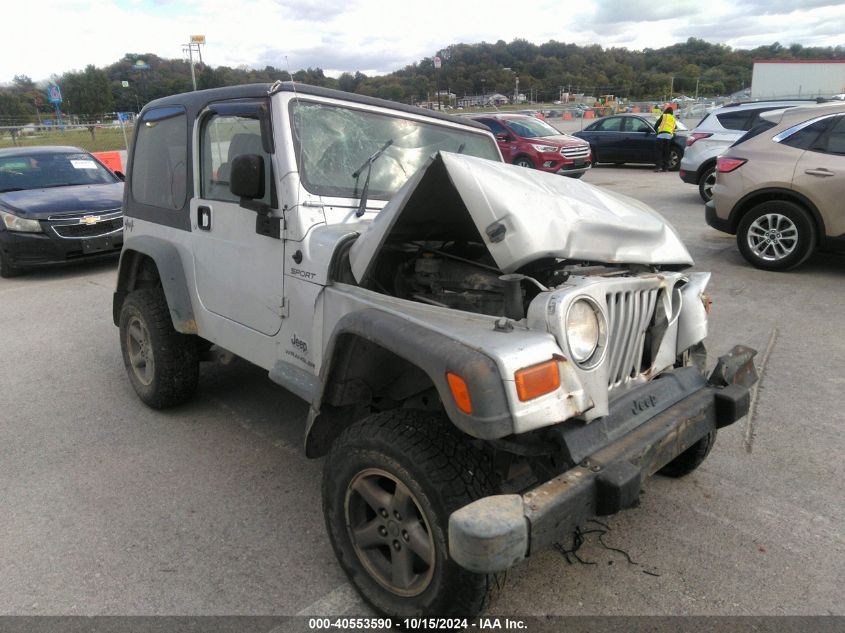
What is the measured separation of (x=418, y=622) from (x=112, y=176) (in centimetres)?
925

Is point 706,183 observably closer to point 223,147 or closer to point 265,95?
point 223,147

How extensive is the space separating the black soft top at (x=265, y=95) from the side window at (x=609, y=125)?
1511 cm

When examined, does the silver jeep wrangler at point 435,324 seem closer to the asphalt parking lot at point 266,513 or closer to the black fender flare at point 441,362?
the black fender flare at point 441,362

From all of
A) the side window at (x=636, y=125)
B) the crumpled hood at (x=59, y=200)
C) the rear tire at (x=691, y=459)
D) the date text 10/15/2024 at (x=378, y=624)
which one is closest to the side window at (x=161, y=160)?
the date text 10/15/2024 at (x=378, y=624)

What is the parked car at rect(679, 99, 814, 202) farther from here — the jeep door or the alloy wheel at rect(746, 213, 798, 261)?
the jeep door

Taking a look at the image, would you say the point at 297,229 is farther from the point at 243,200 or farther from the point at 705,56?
the point at 705,56

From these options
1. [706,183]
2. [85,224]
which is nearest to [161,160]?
[85,224]

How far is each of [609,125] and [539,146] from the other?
4.30 metres

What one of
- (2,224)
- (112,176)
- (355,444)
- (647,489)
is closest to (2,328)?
(2,224)

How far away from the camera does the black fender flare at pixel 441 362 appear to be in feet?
6.28

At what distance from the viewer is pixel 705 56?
69.4 metres

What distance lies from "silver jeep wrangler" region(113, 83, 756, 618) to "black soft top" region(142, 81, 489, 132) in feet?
0.06

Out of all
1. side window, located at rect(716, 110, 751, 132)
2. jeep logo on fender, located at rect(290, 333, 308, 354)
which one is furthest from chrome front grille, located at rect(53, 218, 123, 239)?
side window, located at rect(716, 110, 751, 132)

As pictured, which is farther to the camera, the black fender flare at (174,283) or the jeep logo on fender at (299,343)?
the black fender flare at (174,283)
